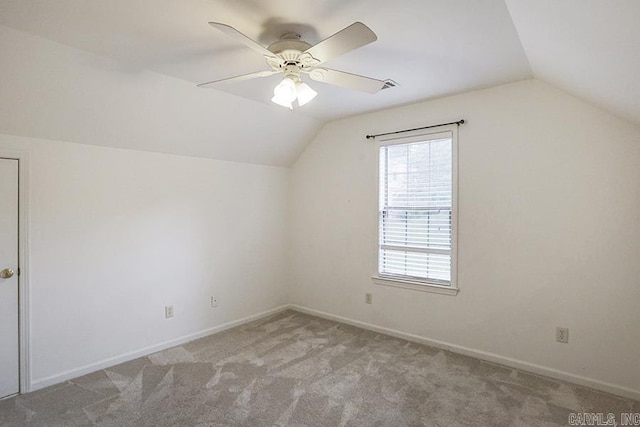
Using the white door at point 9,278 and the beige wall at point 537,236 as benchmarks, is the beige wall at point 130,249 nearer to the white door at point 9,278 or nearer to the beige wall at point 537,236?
the white door at point 9,278

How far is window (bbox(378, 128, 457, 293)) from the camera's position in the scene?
11.5 feet

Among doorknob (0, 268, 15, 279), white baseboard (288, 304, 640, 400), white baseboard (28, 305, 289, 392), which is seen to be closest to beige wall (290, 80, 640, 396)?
white baseboard (288, 304, 640, 400)

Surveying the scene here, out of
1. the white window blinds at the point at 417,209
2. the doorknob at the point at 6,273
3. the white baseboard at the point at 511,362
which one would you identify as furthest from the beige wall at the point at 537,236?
the doorknob at the point at 6,273

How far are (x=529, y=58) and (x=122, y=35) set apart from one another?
2832mm

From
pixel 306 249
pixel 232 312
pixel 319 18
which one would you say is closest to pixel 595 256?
pixel 319 18

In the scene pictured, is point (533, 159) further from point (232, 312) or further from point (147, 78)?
point (232, 312)

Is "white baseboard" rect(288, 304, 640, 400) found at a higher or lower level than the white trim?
lower

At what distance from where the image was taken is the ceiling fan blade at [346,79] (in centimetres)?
216

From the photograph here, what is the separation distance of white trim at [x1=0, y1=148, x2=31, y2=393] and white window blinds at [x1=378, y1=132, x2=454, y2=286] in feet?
10.9

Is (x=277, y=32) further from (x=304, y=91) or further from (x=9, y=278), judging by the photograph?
(x=9, y=278)

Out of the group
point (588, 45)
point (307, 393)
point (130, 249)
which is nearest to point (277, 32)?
point (588, 45)

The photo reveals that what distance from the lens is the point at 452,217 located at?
3461mm

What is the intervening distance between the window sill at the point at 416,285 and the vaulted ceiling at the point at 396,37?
6.49ft

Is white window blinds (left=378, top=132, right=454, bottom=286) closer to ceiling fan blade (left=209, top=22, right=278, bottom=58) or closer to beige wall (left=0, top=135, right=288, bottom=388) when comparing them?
beige wall (left=0, top=135, right=288, bottom=388)
